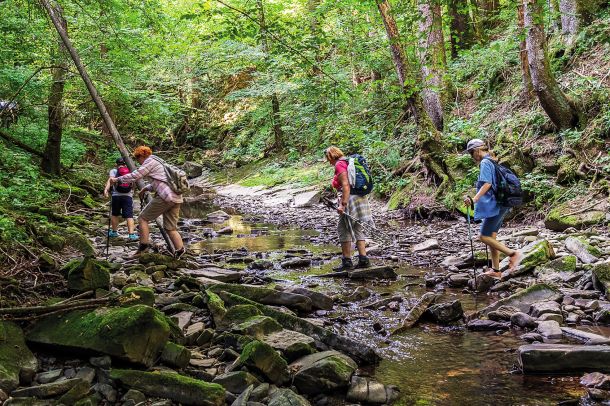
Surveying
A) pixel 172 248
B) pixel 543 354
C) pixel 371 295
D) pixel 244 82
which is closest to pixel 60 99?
pixel 172 248

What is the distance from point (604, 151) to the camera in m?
11.3

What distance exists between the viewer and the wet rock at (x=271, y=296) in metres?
6.11

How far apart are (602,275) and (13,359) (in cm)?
666

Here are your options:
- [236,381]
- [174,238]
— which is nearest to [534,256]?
[236,381]

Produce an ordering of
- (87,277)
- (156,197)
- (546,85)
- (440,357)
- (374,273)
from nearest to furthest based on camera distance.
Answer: (440,357) < (87,277) < (374,273) < (156,197) < (546,85)

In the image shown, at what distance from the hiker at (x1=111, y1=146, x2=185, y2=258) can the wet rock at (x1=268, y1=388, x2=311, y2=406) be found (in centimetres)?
541

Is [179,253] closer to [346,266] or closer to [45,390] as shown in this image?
[346,266]

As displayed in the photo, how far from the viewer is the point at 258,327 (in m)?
4.78

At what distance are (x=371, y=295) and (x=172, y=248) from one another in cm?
386

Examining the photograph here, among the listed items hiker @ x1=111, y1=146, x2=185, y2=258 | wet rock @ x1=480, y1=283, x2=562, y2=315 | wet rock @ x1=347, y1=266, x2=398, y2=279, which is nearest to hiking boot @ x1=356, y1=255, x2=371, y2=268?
wet rock @ x1=347, y1=266, x2=398, y2=279

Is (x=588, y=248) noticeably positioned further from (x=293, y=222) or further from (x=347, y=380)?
(x=293, y=222)

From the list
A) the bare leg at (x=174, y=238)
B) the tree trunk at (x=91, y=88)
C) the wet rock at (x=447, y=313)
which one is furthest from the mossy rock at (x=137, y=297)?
the bare leg at (x=174, y=238)

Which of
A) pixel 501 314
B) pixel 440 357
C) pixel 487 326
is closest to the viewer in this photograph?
pixel 440 357

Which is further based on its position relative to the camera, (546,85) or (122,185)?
(546,85)
